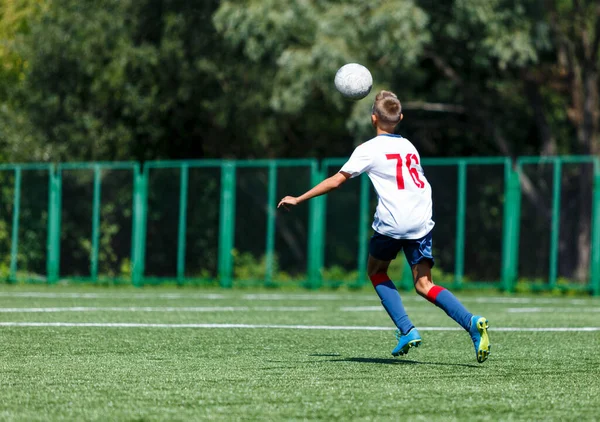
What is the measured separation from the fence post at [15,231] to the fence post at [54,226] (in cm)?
69

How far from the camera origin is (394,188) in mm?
7977

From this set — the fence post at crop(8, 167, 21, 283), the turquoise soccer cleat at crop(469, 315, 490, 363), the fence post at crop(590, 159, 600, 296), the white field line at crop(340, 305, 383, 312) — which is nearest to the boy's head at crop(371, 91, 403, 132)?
the turquoise soccer cleat at crop(469, 315, 490, 363)

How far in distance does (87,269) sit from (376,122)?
15.8 meters

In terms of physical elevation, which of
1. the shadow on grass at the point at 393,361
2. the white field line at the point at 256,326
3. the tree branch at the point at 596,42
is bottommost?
the white field line at the point at 256,326

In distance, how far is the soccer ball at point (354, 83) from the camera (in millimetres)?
8688

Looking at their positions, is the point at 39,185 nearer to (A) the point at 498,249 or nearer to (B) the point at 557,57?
(A) the point at 498,249

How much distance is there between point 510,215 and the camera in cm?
2081

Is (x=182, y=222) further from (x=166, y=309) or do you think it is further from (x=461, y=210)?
(x=166, y=309)

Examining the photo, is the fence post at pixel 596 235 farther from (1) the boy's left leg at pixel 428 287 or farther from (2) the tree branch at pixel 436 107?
(1) the boy's left leg at pixel 428 287

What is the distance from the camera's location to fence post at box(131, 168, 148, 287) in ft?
75.0

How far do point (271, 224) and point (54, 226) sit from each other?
15.0 feet

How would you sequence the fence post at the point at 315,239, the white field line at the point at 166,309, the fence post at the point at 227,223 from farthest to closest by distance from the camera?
the fence post at the point at 227,223 → the fence post at the point at 315,239 → the white field line at the point at 166,309

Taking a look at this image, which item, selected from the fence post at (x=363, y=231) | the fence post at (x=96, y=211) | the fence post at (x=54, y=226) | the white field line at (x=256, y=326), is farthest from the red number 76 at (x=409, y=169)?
the fence post at (x=54, y=226)

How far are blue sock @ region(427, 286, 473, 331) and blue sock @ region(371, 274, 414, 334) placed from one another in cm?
25
